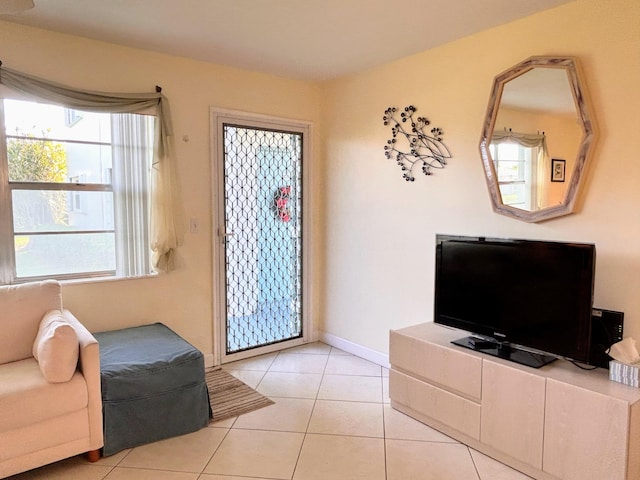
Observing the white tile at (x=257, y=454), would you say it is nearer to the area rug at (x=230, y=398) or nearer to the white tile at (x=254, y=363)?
the area rug at (x=230, y=398)

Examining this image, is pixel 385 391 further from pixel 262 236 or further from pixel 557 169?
pixel 557 169

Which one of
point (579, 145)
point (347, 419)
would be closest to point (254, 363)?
point (347, 419)

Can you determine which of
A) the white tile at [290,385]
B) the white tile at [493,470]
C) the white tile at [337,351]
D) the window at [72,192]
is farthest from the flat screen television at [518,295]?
the window at [72,192]

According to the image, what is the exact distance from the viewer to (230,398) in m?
3.06

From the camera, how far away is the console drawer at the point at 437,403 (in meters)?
2.43

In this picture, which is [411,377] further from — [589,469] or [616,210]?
[616,210]

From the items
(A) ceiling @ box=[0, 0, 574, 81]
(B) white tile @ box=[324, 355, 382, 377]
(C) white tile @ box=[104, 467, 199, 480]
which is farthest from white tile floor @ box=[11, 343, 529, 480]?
(A) ceiling @ box=[0, 0, 574, 81]

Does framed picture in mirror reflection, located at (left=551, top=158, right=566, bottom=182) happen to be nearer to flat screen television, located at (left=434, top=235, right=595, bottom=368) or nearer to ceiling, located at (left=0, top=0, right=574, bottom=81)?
flat screen television, located at (left=434, top=235, right=595, bottom=368)

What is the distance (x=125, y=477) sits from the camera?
2.21m

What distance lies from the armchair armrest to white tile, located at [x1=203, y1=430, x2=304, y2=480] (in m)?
0.61

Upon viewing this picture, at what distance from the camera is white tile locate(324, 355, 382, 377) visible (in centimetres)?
354

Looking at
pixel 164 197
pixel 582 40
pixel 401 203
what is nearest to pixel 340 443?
pixel 401 203

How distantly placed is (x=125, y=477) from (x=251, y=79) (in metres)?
3.00

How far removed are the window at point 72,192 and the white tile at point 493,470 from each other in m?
2.54
